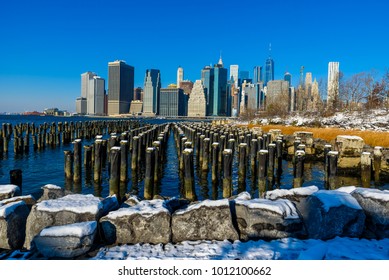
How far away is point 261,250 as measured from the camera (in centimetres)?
482

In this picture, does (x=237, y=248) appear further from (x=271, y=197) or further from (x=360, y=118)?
(x=360, y=118)

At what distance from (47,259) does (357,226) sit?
5.65 meters

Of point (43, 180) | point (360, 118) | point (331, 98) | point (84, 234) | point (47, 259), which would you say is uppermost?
point (331, 98)

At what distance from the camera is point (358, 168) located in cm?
1812

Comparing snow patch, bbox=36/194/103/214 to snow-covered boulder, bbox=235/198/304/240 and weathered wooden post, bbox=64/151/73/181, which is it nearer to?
snow-covered boulder, bbox=235/198/304/240

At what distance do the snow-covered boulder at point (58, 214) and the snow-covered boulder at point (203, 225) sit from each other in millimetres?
1613

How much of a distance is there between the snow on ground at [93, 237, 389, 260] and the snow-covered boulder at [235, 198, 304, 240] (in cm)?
20

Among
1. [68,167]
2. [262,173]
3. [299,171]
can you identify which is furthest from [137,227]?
[68,167]

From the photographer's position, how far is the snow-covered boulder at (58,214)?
5.22 m

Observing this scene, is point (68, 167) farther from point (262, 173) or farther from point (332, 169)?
point (332, 169)

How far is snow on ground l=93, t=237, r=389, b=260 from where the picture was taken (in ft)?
14.8

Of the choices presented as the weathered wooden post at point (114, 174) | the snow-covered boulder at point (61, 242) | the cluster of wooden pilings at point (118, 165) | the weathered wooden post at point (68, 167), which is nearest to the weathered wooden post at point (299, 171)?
the cluster of wooden pilings at point (118, 165)

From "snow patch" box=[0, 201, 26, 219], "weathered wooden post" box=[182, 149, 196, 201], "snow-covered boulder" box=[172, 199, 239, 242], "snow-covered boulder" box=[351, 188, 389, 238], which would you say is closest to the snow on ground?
"snow-covered boulder" box=[172, 199, 239, 242]
